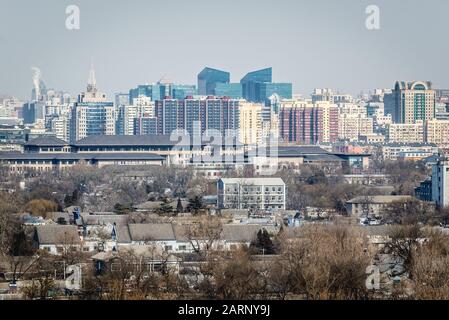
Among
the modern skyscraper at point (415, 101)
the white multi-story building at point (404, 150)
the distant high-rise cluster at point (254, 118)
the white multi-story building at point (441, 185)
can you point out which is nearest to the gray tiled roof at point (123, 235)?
the white multi-story building at point (441, 185)

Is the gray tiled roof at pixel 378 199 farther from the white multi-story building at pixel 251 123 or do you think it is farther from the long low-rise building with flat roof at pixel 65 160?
the white multi-story building at pixel 251 123

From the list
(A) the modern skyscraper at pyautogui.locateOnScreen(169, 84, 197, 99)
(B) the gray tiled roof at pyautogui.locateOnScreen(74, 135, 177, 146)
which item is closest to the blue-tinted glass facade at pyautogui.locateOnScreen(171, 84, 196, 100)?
(A) the modern skyscraper at pyautogui.locateOnScreen(169, 84, 197, 99)

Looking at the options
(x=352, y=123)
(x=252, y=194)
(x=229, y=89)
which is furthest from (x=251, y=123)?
(x=252, y=194)

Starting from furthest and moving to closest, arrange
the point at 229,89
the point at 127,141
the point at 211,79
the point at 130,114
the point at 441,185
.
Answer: the point at 229,89, the point at 211,79, the point at 130,114, the point at 127,141, the point at 441,185

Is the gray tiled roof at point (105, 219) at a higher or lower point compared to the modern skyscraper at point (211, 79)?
lower

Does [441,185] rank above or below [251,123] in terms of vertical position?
below

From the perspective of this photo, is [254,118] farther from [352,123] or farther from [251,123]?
[352,123]
